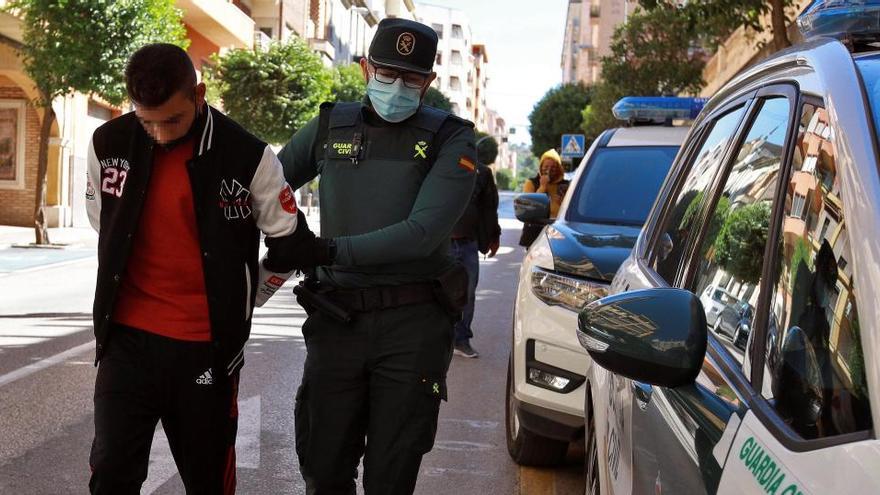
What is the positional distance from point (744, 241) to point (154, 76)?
5.34ft

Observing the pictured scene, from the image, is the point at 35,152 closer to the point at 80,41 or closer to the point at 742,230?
the point at 80,41

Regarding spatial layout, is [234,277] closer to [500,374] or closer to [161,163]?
[161,163]

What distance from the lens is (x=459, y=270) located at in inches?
144

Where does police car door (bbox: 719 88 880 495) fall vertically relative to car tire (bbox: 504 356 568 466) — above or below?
above

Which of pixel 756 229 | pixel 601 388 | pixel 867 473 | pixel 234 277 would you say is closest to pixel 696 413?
pixel 756 229

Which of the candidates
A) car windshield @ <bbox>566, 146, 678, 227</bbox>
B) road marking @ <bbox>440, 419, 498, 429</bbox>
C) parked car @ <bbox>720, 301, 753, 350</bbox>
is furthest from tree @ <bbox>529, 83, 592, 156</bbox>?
parked car @ <bbox>720, 301, 753, 350</bbox>

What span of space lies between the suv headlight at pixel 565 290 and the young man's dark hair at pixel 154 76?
2.51 metres

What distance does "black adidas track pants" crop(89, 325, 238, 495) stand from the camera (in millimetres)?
3230

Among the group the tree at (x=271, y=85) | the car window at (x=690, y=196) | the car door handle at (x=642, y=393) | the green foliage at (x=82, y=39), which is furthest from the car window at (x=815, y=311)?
the tree at (x=271, y=85)

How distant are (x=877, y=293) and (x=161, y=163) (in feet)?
7.51

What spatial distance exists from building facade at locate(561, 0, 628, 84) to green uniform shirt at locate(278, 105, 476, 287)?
1639 inches

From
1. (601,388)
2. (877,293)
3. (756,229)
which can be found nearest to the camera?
(877,293)

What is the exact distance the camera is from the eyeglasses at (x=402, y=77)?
141 inches

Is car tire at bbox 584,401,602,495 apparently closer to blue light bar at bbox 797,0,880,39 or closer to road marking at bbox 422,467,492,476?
blue light bar at bbox 797,0,880,39
